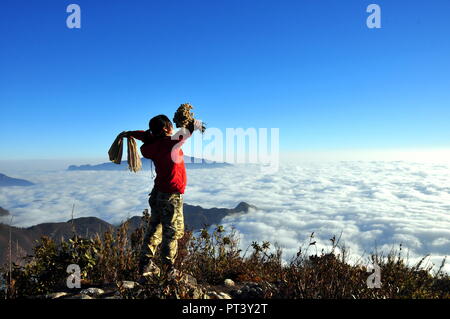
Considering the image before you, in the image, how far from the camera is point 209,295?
4137mm

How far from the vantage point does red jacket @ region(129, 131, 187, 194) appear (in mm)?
4773

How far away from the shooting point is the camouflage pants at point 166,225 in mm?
4875

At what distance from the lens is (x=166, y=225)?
488cm

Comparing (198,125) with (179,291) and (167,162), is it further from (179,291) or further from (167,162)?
(179,291)

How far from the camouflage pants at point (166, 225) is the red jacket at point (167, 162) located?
5.9 inches

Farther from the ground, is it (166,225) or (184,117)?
(184,117)

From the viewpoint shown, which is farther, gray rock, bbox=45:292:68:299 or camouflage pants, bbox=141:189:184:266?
camouflage pants, bbox=141:189:184:266

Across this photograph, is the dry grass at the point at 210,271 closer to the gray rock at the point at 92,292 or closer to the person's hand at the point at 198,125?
the gray rock at the point at 92,292

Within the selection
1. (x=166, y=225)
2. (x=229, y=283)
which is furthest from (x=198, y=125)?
(x=229, y=283)

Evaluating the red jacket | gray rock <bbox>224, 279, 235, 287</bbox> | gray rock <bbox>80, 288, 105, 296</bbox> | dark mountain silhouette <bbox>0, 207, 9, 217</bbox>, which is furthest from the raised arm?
dark mountain silhouette <bbox>0, 207, 9, 217</bbox>

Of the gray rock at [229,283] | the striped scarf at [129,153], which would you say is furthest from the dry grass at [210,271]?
the striped scarf at [129,153]

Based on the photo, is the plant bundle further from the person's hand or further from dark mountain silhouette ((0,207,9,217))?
dark mountain silhouette ((0,207,9,217))

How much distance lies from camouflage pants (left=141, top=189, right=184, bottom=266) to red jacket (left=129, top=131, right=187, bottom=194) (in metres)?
0.15

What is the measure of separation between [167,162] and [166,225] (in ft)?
3.23
